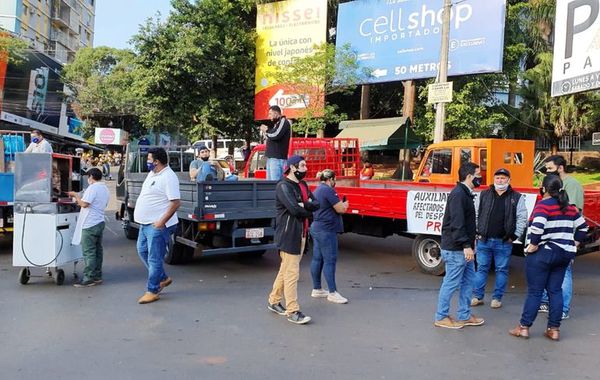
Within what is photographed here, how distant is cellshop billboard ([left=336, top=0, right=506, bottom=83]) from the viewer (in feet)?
62.7

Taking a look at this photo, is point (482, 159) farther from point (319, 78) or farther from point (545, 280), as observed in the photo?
point (319, 78)

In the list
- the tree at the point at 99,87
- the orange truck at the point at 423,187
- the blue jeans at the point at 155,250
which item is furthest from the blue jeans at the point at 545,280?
the tree at the point at 99,87

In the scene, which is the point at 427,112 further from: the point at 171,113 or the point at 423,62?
the point at 171,113

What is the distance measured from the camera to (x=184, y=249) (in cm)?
859

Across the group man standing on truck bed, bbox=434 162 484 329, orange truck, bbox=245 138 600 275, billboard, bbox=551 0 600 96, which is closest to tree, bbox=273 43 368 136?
billboard, bbox=551 0 600 96

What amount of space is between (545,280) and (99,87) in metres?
50.1

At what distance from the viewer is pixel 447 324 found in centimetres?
551

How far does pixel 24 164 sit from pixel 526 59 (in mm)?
24487

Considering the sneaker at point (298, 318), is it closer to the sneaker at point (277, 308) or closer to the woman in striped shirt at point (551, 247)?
the sneaker at point (277, 308)

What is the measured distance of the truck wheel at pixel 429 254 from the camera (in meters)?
8.05

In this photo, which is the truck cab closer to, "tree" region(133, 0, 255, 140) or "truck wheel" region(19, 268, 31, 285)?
"truck wheel" region(19, 268, 31, 285)

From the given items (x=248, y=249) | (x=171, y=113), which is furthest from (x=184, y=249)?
(x=171, y=113)

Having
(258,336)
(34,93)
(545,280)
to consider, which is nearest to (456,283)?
(545,280)

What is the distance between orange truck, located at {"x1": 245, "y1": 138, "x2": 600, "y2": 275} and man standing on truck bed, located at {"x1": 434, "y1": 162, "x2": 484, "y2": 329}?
1.95 meters
